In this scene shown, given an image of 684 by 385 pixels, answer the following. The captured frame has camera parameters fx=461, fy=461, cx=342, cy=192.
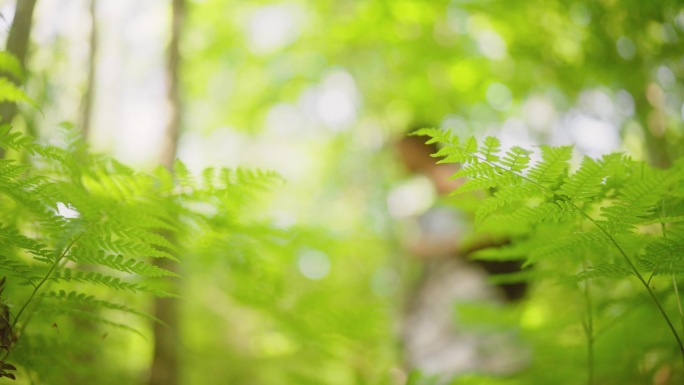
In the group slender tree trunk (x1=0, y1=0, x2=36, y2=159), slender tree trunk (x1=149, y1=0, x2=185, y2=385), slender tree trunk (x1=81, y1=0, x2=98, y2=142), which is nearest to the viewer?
slender tree trunk (x1=0, y1=0, x2=36, y2=159)

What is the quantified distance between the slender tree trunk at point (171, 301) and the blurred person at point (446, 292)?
1510 mm

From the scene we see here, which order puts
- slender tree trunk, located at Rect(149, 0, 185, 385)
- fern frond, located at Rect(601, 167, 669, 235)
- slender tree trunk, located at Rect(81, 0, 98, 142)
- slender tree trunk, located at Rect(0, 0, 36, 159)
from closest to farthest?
fern frond, located at Rect(601, 167, 669, 235) < slender tree trunk, located at Rect(0, 0, 36, 159) < slender tree trunk, located at Rect(149, 0, 185, 385) < slender tree trunk, located at Rect(81, 0, 98, 142)

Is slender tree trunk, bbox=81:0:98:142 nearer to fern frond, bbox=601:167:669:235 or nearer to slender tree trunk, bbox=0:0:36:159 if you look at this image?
slender tree trunk, bbox=0:0:36:159

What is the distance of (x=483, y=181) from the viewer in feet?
3.97

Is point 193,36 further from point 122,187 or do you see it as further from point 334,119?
point 122,187

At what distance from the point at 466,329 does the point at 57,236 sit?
2337 millimetres

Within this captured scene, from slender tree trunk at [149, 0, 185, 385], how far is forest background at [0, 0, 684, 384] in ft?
0.08

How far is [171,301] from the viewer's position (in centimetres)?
276

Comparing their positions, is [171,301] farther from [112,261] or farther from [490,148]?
[490,148]

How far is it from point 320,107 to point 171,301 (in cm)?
421

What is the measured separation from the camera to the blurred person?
298 cm

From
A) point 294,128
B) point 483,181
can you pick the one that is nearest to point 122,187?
point 483,181

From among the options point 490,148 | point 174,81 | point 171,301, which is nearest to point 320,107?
point 174,81

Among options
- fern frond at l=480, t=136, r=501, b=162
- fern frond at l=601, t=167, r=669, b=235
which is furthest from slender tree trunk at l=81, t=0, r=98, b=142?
fern frond at l=601, t=167, r=669, b=235
